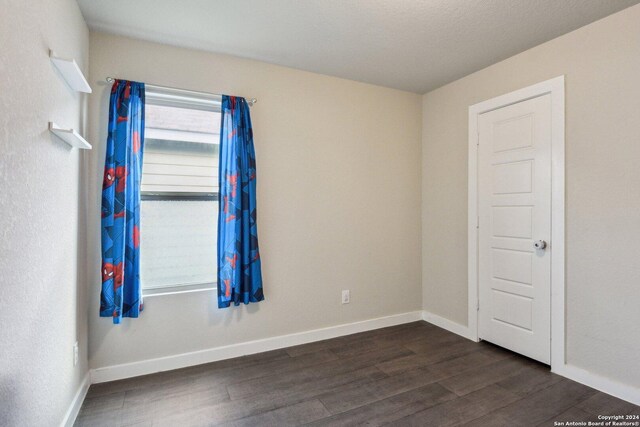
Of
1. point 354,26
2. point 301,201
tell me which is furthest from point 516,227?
point 354,26

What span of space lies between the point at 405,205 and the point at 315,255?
1216 millimetres

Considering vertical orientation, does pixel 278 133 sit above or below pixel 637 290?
above

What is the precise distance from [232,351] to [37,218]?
1.76 m

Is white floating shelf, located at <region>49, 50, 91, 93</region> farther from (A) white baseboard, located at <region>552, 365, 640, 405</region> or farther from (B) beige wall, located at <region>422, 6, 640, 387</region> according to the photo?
(A) white baseboard, located at <region>552, 365, 640, 405</region>

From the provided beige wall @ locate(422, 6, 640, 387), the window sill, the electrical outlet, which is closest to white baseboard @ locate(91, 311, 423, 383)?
the electrical outlet

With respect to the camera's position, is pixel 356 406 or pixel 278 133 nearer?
pixel 356 406

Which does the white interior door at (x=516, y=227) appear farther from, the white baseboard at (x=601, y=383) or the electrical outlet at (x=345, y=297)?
the electrical outlet at (x=345, y=297)

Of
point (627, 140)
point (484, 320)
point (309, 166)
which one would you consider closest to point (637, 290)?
point (627, 140)

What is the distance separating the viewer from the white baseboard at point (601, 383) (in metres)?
1.97

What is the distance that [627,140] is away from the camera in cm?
201

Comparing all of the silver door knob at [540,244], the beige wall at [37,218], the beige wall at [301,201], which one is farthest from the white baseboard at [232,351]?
the silver door knob at [540,244]

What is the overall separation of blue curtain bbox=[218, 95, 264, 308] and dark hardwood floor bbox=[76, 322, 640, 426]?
0.60 metres

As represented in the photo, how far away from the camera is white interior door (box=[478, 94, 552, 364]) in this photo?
2.45 metres

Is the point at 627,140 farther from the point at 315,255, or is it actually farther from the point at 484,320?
Result: the point at 315,255
